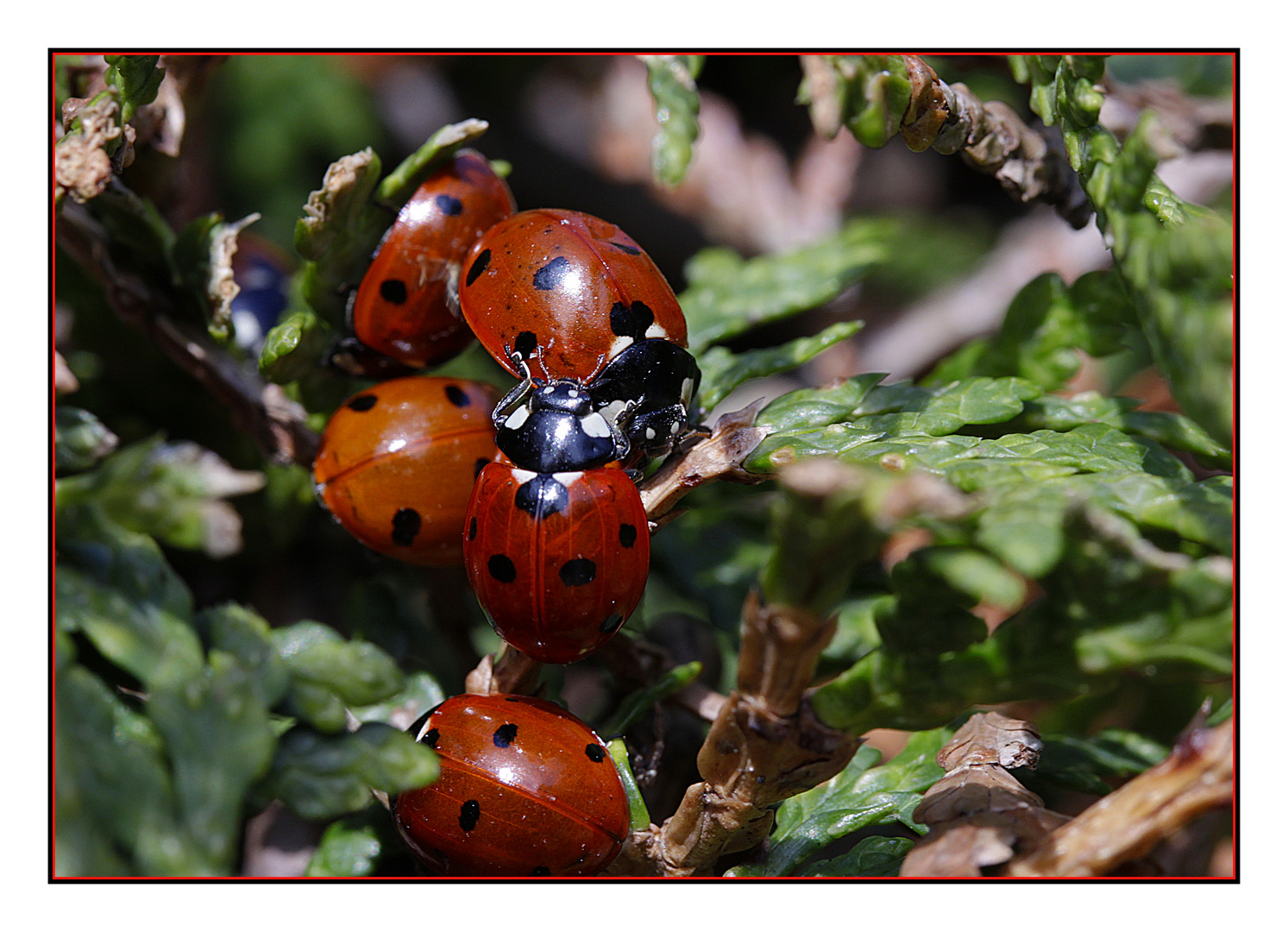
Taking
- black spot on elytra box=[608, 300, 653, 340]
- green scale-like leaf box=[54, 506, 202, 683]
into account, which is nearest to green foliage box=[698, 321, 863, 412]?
black spot on elytra box=[608, 300, 653, 340]

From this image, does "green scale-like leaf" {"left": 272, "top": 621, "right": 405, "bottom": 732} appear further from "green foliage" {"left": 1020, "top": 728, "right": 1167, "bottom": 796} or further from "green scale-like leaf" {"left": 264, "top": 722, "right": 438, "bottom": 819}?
"green foliage" {"left": 1020, "top": 728, "right": 1167, "bottom": 796}

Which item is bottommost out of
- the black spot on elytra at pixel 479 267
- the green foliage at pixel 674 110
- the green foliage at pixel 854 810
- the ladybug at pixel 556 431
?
the green foliage at pixel 854 810

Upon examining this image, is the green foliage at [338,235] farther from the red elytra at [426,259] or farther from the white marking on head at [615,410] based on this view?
the white marking on head at [615,410]

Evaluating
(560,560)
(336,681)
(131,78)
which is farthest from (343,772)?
(131,78)

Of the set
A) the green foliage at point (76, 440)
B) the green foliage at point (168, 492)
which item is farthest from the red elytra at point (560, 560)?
the green foliage at point (76, 440)

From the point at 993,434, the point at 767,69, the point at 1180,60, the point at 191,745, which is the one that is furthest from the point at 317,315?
the point at 1180,60

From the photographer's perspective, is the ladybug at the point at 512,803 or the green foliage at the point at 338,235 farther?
the green foliage at the point at 338,235

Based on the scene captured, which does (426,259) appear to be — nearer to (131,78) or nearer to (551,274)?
(551,274)
